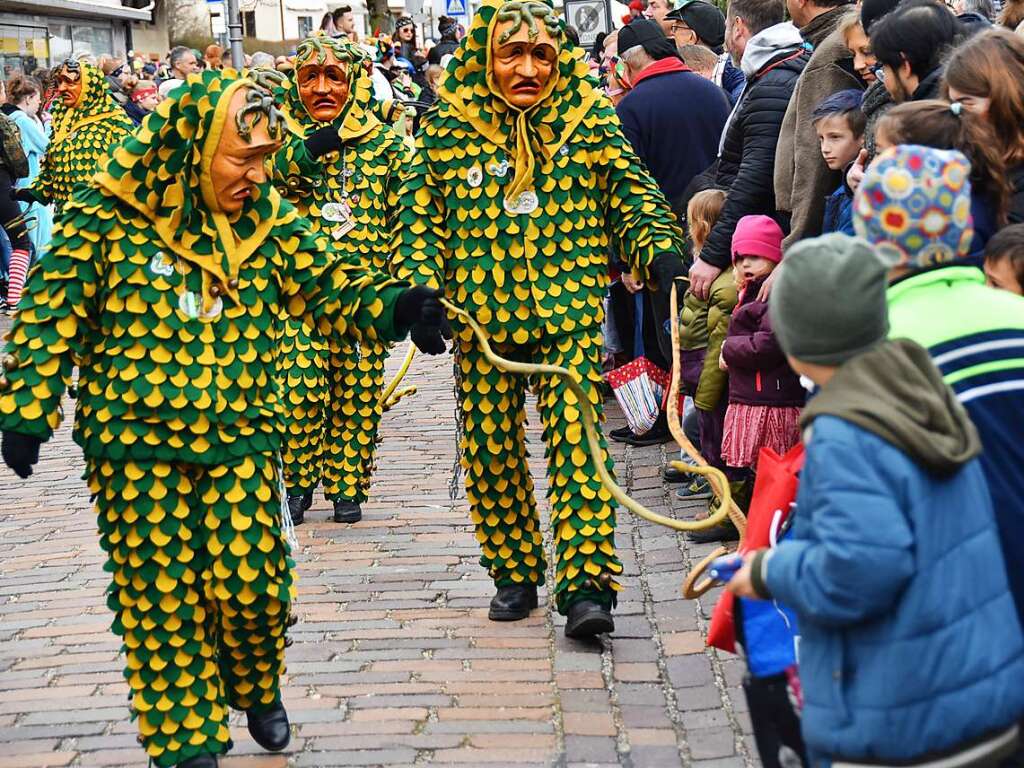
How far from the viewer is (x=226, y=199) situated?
184 inches

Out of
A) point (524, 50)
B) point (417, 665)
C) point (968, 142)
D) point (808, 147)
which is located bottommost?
point (417, 665)

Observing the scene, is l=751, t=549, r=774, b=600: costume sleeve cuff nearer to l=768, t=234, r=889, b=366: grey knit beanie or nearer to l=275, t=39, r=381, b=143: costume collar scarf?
l=768, t=234, r=889, b=366: grey knit beanie

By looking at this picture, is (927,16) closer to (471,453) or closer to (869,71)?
(869,71)

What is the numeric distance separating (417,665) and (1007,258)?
8.14 ft

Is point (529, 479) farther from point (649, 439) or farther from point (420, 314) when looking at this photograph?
point (649, 439)

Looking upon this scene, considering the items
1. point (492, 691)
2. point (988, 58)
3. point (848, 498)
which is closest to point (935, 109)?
point (988, 58)

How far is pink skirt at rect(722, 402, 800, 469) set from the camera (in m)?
6.45

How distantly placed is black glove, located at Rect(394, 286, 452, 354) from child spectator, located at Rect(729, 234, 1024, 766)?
75.3 inches

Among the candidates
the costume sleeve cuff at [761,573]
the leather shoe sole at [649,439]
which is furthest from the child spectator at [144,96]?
Result: the costume sleeve cuff at [761,573]

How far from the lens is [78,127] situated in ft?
40.3

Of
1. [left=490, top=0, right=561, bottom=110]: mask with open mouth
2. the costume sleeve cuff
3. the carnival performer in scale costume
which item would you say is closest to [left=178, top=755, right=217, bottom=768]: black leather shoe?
the costume sleeve cuff

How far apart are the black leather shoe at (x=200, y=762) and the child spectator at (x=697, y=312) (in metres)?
3.25

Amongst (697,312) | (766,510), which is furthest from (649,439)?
(766,510)

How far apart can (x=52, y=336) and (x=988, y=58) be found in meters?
2.67
